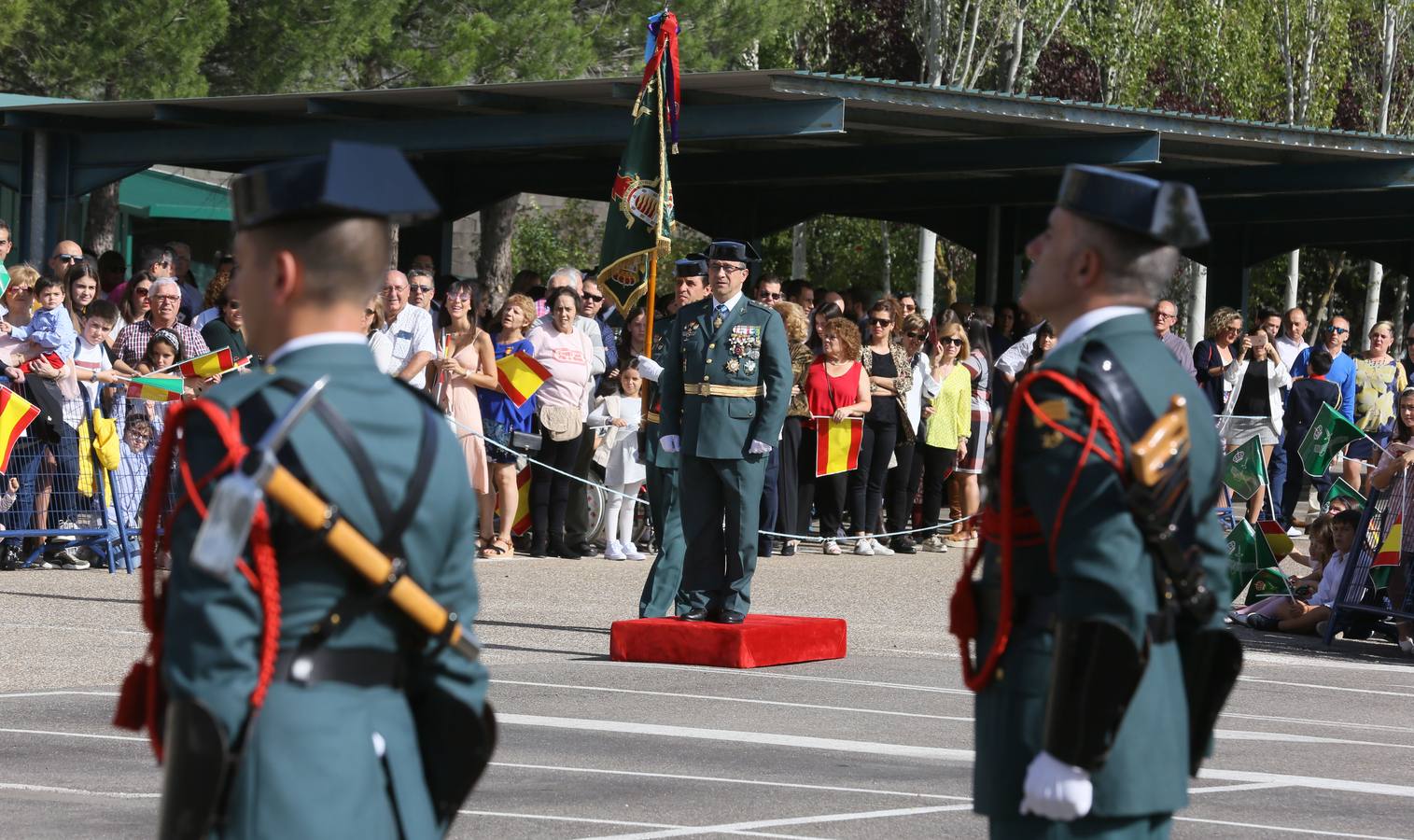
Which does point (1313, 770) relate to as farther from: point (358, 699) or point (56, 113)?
point (56, 113)

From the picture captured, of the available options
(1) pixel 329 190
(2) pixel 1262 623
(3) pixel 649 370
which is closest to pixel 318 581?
(1) pixel 329 190

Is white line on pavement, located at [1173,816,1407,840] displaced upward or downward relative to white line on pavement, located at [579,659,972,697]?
upward

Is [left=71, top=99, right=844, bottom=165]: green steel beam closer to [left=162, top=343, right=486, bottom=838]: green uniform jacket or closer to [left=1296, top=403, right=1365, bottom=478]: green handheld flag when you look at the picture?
[left=1296, top=403, right=1365, bottom=478]: green handheld flag

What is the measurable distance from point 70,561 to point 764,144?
9.14 metres

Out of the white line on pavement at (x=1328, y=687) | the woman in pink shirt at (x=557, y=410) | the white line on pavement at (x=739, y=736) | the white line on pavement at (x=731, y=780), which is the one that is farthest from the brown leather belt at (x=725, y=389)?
the woman in pink shirt at (x=557, y=410)

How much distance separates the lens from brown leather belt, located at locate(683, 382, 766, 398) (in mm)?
11094

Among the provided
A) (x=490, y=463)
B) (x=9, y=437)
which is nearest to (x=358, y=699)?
(x=9, y=437)

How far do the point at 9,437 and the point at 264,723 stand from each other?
10.5 m

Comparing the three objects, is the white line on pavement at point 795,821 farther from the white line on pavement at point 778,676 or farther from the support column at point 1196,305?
the support column at point 1196,305

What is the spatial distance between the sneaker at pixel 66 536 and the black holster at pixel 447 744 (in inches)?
420

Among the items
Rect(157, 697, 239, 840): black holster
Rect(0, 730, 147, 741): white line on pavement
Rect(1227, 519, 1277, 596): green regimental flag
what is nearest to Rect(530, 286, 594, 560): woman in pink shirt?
Rect(1227, 519, 1277, 596): green regimental flag

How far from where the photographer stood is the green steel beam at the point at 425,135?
17875mm

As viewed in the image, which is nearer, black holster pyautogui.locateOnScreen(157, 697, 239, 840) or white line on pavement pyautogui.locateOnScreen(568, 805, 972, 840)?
black holster pyautogui.locateOnScreen(157, 697, 239, 840)

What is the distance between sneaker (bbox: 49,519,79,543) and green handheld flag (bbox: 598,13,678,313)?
406 cm
